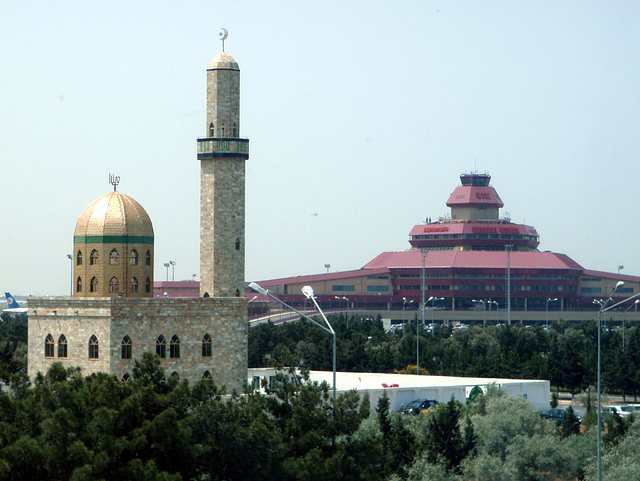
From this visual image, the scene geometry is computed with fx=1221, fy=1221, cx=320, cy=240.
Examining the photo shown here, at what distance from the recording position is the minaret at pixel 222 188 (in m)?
75.1

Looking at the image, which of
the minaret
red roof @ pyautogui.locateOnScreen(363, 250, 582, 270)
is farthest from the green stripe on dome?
red roof @ pyautogui.locateOnScreen(363, 250, 582, 270)

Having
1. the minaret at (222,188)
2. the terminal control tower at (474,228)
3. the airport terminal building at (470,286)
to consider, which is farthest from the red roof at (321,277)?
the minaret at (222,188)

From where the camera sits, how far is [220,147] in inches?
2970

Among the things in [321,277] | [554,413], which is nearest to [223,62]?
[554,413]

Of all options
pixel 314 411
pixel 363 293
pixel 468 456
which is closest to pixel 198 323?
pixel 468 456

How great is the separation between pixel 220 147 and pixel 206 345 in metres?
12.4

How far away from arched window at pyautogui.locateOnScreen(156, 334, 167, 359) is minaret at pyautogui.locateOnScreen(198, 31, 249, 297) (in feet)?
17.2

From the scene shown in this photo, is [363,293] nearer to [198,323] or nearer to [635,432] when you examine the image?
[198,323]

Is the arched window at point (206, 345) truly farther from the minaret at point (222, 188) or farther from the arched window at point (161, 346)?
the minaret at point (222, 188)

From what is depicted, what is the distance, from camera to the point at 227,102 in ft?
249

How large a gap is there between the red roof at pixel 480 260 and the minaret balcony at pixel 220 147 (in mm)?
101058

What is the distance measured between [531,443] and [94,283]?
95.6ft

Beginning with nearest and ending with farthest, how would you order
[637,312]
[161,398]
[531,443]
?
1. [161,398]
2. [531,443]
3. [637,312]

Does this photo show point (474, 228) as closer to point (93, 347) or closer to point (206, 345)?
point (206, 345)
